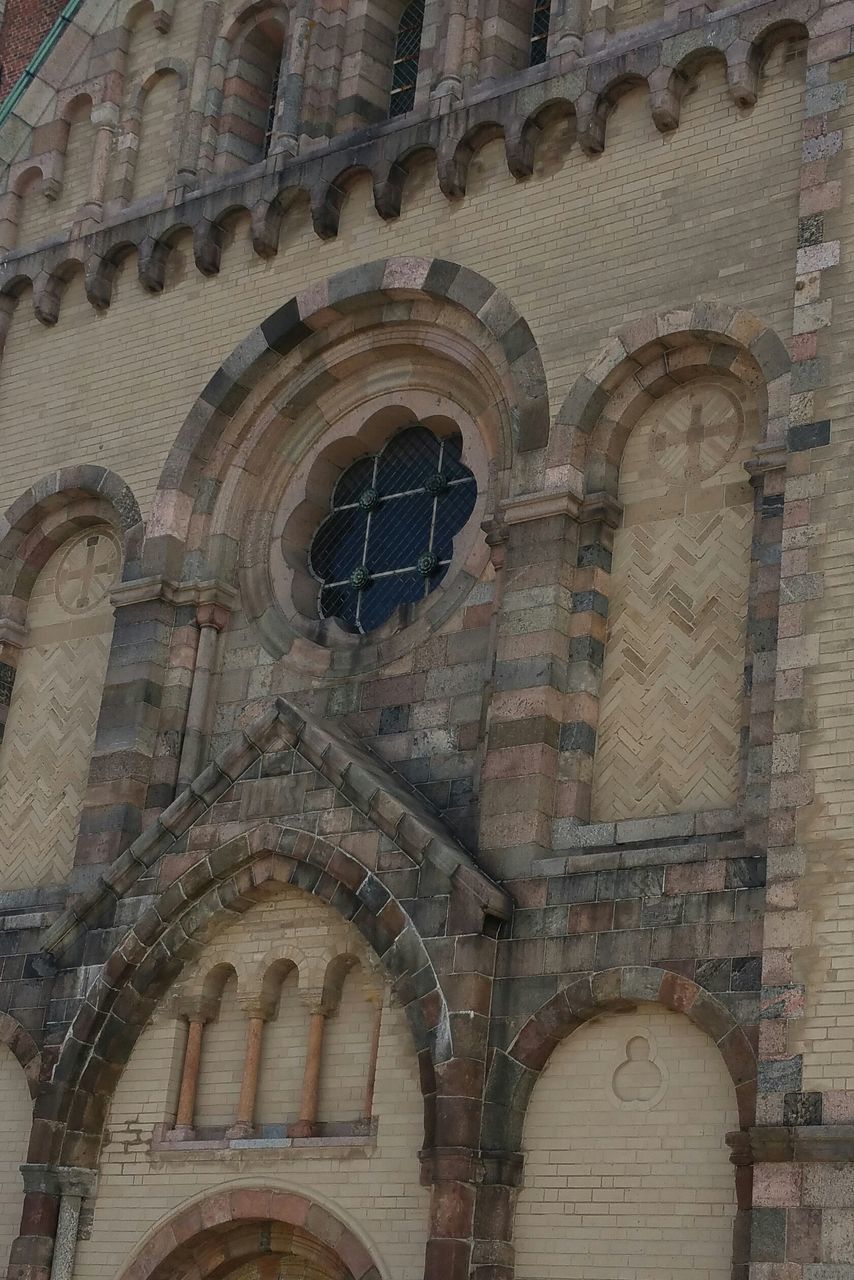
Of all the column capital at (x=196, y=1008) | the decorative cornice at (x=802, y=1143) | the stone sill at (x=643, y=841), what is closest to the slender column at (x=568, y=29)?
the stone sill at (x=643, y=841)

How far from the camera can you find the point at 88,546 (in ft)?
73.0

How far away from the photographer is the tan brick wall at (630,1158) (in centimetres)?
1550

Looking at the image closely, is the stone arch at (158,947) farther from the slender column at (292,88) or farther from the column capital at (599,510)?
the slender column at (292,88)

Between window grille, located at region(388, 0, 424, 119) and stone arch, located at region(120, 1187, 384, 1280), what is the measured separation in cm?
1052

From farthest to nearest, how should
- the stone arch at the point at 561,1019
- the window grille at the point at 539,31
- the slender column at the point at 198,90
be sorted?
the slender column at the point at 198,90 < the window grille at the point at 539,31 < the stone arch at the point at 561,1019

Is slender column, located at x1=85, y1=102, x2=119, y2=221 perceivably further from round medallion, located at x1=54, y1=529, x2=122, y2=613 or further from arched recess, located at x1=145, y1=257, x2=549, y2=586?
round medallion, located at x1=54, y1=529, x2=122, y2=613

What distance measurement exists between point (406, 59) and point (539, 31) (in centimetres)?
168

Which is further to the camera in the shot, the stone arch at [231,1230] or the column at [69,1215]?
the column at [69,1215]

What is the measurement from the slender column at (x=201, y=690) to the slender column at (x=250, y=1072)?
2.54 metres

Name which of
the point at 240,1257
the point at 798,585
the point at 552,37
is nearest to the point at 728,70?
the point at 552,37

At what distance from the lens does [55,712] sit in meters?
21.6

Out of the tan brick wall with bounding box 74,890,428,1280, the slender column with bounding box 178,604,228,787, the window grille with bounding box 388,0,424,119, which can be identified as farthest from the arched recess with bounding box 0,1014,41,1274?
the window grille with bounding box 388,0,424,119

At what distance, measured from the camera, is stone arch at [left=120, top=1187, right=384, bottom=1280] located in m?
17.1

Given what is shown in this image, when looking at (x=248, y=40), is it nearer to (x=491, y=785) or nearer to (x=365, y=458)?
(x=365, y=458)
